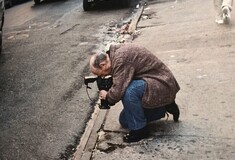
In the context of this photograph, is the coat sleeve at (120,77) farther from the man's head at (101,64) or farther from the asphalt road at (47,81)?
the asphalt road at (47,81)

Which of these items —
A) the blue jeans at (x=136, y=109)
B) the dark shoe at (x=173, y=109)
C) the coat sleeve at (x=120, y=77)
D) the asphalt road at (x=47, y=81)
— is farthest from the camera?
the asphalt road at (x=47, y=81)

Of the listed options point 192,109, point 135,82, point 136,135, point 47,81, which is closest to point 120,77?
point 135,82

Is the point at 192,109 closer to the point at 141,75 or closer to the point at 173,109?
the point at 173,109

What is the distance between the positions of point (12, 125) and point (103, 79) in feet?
5.78

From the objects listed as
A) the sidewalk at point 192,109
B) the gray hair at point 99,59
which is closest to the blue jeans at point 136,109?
the sidewalk at point 192,109

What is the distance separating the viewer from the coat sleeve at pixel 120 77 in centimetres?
355

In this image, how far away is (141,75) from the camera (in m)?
3.73

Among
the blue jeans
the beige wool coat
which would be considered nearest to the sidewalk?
the blue jeans

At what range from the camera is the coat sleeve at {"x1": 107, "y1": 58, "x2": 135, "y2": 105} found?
140 inches

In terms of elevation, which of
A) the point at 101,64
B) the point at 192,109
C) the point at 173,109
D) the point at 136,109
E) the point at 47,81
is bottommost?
the point at 47,81

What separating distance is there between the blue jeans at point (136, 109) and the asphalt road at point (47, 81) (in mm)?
783

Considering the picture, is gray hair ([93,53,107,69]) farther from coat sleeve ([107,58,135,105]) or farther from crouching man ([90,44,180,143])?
coat sleeve ([107,58,135,105])

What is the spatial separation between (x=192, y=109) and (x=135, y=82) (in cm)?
104

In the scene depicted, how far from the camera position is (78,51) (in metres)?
7.96
